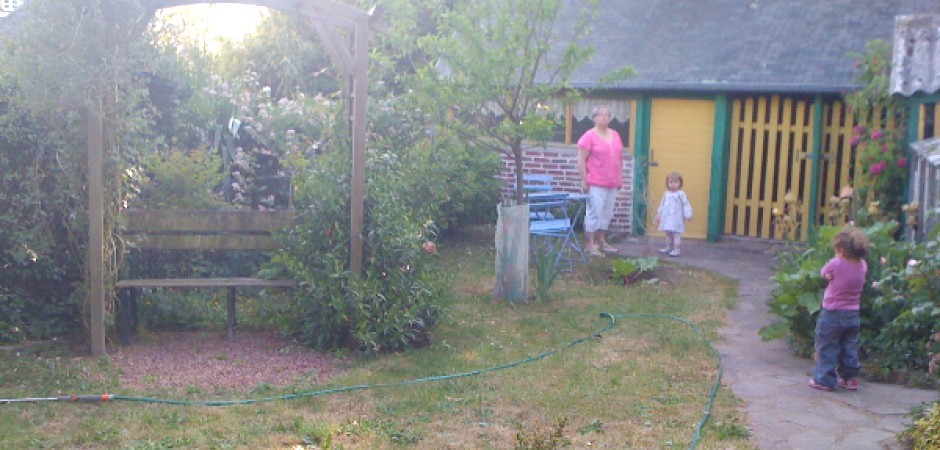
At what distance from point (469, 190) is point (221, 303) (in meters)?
4.36

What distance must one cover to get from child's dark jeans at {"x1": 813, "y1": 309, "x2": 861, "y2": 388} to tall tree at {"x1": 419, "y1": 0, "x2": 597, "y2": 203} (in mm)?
3558

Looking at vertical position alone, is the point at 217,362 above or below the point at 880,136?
below

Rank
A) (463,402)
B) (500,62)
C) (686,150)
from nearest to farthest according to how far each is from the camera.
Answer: (463,402), (500,62), (686,150)

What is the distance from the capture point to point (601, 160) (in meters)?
11.9

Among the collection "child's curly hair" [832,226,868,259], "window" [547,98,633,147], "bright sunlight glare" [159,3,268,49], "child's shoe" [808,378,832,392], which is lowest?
"child's shoe" [808,378,832,392]

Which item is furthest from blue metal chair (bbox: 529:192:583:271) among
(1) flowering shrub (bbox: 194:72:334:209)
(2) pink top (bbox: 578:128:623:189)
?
(1) flowering shrub (bbox: 194:72:334:209)

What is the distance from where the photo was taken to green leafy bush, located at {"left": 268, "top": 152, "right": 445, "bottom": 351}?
24.6 ft

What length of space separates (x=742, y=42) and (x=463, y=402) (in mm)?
8845

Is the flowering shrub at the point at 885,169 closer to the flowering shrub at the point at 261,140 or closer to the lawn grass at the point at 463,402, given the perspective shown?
the lawn grass at the point at 463,402

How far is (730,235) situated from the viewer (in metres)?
13.9

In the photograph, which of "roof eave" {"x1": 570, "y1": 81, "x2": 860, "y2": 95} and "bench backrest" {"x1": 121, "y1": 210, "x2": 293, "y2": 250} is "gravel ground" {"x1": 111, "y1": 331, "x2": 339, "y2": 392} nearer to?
"bench backrest" {"x1": 121, "y1": 210, "x2": 293, "y2": 250}

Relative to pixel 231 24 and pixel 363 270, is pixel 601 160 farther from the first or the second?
pixel 231 24

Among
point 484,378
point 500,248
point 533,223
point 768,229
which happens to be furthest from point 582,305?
point 768,229

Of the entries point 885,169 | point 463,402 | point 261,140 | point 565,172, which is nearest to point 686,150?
point 565,172
